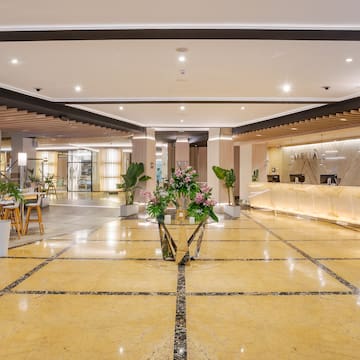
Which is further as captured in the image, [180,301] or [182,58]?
[182,58]

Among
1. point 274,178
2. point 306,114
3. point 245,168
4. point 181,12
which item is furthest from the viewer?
point 245,168

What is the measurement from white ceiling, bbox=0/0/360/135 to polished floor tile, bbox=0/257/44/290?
3.20 metres

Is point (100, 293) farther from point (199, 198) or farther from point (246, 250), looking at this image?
point (246, 250)

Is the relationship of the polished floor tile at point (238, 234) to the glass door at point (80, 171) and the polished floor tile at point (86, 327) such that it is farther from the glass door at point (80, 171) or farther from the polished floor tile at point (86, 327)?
the glass door at point (80, 171)

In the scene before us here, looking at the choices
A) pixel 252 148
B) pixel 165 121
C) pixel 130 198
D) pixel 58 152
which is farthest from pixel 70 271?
pixel 58 152

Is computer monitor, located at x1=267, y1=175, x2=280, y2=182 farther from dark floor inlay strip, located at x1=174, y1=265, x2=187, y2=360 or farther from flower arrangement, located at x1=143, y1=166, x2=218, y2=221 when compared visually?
dark floor inlay strip, located at x1=174, y1=265, x2=187, y2=360

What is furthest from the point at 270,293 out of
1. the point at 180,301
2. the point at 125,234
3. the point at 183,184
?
the point at 125,234

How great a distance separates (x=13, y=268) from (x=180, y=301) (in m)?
2.75

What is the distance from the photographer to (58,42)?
483 centimetres

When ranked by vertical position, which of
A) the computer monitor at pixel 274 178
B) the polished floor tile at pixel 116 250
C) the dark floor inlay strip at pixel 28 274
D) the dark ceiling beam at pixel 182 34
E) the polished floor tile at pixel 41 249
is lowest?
the polished floor tile at pixel 41 249

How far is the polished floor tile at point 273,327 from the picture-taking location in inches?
107

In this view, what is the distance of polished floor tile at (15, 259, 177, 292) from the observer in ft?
13.9

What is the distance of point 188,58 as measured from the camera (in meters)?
5.54

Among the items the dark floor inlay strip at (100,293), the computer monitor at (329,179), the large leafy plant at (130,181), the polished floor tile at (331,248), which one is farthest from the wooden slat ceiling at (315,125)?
the dark floor inlay strip at (100,293)
